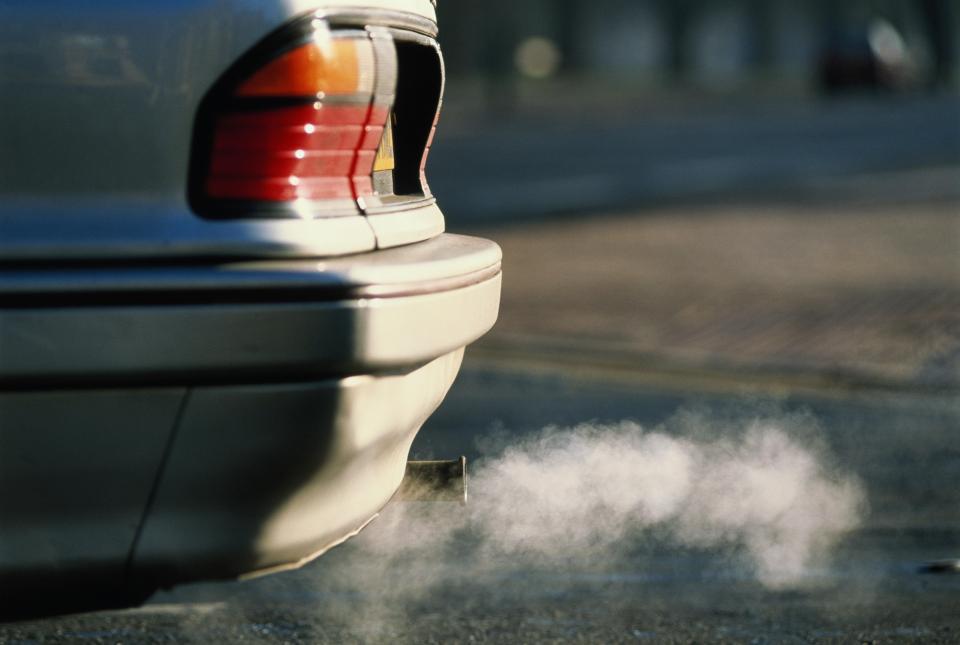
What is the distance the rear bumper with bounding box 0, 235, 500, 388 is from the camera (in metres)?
2.43

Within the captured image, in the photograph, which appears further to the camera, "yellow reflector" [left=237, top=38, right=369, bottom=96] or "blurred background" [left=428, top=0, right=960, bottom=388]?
"blurred background" [left=428, top=0, right=960, bottom=388]

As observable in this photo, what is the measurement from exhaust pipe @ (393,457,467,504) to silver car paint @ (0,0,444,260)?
0.96 metres

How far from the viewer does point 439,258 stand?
9.26 ft

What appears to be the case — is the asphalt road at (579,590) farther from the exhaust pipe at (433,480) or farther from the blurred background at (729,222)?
the blurred background at (729,222)

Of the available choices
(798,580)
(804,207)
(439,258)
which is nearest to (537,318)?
(798,580)

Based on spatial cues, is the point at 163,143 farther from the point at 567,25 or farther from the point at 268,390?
the point at 567,25

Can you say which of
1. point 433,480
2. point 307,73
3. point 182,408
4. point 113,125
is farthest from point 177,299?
point 433,480

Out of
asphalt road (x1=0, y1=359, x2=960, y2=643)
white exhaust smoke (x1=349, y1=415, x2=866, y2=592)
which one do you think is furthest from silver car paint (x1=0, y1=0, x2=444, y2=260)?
white exhaust smoke (x1=349, y1=415, x2=866, y2=592)

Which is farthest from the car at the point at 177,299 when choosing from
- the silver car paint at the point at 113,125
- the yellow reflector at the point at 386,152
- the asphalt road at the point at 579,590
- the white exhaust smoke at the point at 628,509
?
the white exhaust smoke at the point at 628,509

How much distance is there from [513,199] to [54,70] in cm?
1340

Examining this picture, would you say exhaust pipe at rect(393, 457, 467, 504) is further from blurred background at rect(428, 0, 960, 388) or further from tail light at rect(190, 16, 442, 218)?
blurred background at rect(428, 0, 960, 388)

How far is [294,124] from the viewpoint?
2.60 meters

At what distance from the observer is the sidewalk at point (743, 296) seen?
7.35m

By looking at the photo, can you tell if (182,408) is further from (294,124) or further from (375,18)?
(375,18)
